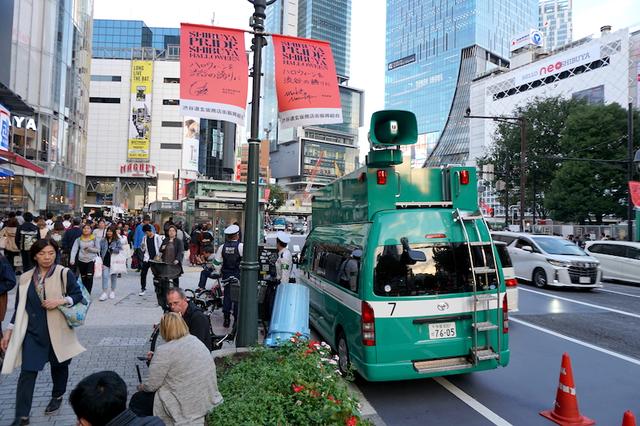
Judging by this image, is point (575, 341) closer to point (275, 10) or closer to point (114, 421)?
point (114, 421)

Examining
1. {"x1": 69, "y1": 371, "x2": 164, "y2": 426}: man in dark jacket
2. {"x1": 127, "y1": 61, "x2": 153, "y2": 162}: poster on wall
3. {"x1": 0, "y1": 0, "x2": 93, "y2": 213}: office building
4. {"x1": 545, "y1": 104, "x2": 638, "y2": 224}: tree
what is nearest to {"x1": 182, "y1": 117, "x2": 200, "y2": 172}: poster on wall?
{"x1": 127, "y1": 61, "x2": 153, "y2": 162}: poster on wall

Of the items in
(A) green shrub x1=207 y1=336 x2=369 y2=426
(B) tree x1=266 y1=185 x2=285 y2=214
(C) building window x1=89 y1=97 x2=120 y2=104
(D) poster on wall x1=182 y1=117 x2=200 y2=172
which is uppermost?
(C) building window x1=89 y1=97 x2=120 y2=104

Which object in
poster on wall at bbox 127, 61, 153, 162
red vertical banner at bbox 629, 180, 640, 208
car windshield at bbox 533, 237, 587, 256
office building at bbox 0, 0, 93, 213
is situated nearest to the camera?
car windshield at bbox 533, 237, 587, 256

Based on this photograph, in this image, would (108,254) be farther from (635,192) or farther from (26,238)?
(635,192)

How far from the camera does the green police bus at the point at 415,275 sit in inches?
188

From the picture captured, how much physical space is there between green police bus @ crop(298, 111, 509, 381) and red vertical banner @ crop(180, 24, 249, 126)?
1.72 metres

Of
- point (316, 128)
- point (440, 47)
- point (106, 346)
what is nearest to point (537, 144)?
point (106, 346)

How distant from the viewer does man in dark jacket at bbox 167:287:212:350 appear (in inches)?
159

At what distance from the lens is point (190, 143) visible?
74.6 m

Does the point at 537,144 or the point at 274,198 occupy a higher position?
the point at 537,144

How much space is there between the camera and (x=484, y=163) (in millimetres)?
43281

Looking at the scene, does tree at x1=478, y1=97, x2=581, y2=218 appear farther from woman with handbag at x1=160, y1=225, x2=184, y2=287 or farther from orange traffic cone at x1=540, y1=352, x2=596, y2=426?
orange traffic cone at x1=540, y1=352, x2=596, y2=426

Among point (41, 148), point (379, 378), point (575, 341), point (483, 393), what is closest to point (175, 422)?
point (379, 378)

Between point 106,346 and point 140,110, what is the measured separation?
74725 mm
